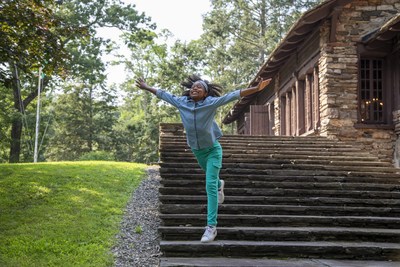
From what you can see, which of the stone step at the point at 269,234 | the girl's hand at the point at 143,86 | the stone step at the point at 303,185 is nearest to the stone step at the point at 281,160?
the stone step at the point at 303,185

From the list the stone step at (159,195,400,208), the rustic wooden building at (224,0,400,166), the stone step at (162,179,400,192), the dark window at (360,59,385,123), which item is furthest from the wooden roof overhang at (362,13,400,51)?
the stone step at (159,195,400,208)

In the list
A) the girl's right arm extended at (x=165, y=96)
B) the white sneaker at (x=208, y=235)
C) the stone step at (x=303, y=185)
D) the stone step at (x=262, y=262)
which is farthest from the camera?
the stone step at (x=303, y=185)

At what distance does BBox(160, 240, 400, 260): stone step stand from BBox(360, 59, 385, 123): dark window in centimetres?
905

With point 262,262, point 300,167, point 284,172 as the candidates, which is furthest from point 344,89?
point 262,262

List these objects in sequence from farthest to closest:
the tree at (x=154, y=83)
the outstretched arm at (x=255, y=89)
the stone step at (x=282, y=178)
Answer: the tree at (x=154, y=83)
the stone step at (x=282, y=178)
the outstretched arm at (x=255, y=89)

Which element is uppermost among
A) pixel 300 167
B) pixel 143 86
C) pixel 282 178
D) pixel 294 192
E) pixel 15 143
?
pixel 143 86

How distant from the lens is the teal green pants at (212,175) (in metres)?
5.90

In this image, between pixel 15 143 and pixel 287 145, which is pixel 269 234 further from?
pixel 15 143

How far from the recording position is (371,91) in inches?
575

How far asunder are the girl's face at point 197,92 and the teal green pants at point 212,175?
0.61m

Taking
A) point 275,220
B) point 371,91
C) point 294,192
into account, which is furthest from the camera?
point 371,91

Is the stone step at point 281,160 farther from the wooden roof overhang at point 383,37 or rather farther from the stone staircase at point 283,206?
the wooden roof overhang at point 383,37

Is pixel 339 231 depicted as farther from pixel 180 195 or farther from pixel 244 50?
pixel 244 50

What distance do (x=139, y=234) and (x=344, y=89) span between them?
8.57 m
